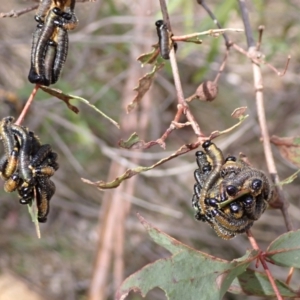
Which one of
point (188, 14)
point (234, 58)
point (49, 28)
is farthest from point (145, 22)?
point (49, 28)

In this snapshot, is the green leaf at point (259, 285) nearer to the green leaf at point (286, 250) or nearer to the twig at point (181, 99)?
the green leaf at point (286, 250)

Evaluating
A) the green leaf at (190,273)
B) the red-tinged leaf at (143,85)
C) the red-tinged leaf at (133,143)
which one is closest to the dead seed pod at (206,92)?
the red-tinged leaf at (143,85)

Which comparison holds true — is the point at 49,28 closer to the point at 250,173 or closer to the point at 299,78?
the point at 250,173

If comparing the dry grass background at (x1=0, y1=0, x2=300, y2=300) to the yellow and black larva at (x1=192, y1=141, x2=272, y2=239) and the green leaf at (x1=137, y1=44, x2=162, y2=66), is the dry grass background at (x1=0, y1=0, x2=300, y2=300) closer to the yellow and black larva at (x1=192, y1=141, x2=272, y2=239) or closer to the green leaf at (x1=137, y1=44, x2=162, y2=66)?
the green leaf at (x1=137, y1=44, x2=162, y2=66)

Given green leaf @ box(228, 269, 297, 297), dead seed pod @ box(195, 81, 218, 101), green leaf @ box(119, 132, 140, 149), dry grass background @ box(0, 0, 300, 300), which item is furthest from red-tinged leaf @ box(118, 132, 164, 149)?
dry grass background @ box(0, 0, 300, 300)

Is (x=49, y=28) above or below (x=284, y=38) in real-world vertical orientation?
below

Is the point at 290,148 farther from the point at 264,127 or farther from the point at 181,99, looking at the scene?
the point at 181,99
